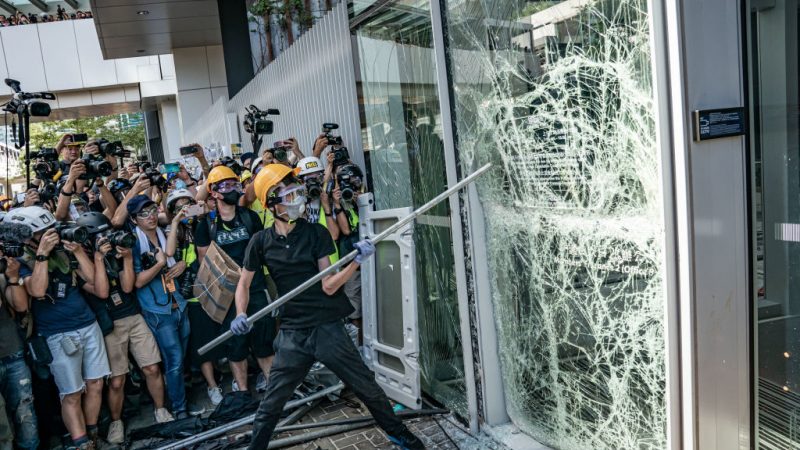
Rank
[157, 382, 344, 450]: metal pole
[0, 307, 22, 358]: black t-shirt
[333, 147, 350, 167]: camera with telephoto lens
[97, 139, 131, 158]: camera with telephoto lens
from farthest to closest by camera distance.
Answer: [97, 139, 131, 158]: camera with telephoto lens
[333, 147, 350, 167]: camera with telephoto lens
[157, 382, 344, 450]: metal pole
[0, 307, 22, 358]: black t-shirt

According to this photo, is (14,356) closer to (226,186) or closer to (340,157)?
(226,186)

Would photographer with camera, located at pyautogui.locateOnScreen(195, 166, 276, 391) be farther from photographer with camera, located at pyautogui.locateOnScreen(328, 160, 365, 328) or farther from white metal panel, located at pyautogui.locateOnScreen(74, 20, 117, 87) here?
white metal panel, located at pyautogui.locateOnScreen(74, 20, 117, 87)

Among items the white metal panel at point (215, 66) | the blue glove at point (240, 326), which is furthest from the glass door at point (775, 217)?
the white metal panel at point (215, 66)

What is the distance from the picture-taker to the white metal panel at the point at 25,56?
69.1 ft

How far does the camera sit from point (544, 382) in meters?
3.77

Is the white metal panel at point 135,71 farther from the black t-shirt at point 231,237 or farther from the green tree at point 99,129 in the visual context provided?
the black t-shirt at point 231,237

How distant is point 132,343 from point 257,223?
142 centimetres

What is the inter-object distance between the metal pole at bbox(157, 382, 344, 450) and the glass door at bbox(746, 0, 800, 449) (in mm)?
3026

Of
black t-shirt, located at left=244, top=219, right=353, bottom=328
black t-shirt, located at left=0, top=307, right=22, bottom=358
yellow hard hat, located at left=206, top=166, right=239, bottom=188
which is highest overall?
yellow hard hat, located at left=206, top=166, right=239, bottom=188

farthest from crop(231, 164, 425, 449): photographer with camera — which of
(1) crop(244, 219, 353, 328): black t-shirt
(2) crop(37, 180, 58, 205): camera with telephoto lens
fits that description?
(2) crop(37, 180, 58, 205): camera with telephoto lens

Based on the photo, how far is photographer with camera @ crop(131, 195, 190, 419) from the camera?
200 inches

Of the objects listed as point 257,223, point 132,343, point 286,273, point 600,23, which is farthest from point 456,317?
point 132,343

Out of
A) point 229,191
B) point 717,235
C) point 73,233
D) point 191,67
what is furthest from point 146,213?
point 191,67

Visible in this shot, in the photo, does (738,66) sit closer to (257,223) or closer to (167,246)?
(257,223)
